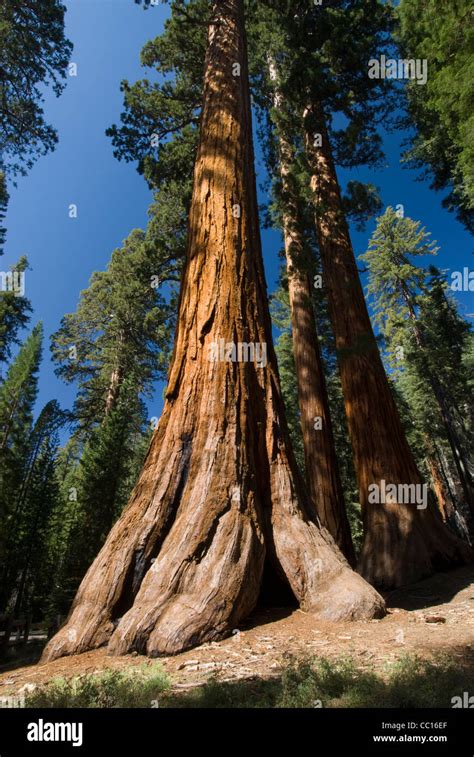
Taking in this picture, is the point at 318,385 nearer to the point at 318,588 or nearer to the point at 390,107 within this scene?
the point at 318,588

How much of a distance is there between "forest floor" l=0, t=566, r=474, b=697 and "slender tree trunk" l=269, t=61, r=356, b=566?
405cm

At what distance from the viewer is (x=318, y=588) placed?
3.37 metres

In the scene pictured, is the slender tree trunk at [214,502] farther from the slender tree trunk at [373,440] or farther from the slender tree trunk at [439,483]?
the slender tree trunk at [439,483]

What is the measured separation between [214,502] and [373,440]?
4018 mm

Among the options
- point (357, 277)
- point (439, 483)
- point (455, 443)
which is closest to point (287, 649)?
point (357, 277)

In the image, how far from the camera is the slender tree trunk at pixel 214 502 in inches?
115

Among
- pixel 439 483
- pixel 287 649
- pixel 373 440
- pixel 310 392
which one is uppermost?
pixel 310 392

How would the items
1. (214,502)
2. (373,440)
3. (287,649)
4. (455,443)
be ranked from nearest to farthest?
(287,649) → (214,502) → (373,440) → (455,443)

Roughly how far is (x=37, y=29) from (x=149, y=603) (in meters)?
14.1

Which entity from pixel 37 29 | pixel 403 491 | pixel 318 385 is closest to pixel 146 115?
pixel 37 29

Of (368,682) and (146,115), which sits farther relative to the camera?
(146,115)

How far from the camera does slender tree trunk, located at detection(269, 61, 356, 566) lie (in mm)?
7508

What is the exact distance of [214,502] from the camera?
3.35 meters

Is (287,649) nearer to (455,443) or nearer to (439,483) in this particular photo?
(455,443)
